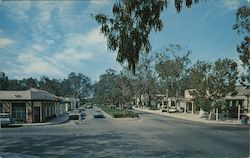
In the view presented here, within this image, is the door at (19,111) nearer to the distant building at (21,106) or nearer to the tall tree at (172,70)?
the distant building at (21,106)

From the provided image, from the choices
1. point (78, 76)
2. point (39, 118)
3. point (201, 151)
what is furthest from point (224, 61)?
point (78, 76)

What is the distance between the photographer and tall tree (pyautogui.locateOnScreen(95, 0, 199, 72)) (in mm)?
11281

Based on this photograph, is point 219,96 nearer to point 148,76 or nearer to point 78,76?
point 148,76

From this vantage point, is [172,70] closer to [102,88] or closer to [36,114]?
[36,114]

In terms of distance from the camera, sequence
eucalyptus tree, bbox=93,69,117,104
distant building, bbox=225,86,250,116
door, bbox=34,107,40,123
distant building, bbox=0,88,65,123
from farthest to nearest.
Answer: eucalyptus tree, bbox=93,69,117,104
distant building, bbox=225,86,250,116
door, bbox=34,107,40,123
distant building, bbox=0,88,65,123

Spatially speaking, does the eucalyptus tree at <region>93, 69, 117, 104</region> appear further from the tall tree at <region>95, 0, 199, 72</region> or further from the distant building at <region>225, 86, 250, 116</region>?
the tall tree at <region>95, 0, 199, 72</region>

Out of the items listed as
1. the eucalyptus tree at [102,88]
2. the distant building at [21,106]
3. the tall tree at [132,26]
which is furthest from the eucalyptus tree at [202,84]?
the eucalyptus tree at [102,88]

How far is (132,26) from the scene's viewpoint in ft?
39.0

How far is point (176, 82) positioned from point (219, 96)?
31.2 m

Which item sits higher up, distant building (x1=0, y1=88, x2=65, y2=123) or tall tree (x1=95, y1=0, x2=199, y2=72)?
tall tree (x1=95, y1=0, x2=199, y2=72)

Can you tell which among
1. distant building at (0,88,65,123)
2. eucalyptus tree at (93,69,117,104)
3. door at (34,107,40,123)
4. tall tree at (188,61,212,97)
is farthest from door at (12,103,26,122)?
eucalyptus tree at (93,69,117,104)

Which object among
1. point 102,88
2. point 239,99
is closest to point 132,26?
point 239,99

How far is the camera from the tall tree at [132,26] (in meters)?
11.3

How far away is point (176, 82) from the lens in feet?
275
